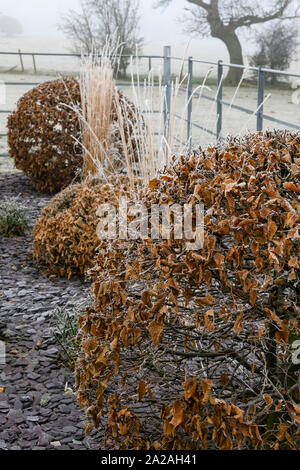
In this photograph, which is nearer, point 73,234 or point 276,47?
point 73,234

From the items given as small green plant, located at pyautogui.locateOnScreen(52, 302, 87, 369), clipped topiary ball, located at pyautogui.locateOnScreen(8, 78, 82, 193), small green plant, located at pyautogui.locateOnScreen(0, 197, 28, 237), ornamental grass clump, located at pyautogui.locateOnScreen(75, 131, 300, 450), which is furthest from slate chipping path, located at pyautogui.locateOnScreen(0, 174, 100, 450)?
clipped topiary ball, located at pyautogui.locateOnScreen(8, 78, 82, 193)

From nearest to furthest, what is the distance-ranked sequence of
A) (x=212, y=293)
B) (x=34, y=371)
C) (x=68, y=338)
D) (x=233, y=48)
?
(x=212, y=293) < (x=34, y=371) < (x=68, y=338) < (x=233, y=48)

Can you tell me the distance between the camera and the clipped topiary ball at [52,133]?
16.2 feet

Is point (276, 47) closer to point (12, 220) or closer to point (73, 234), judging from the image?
point (12, 220)

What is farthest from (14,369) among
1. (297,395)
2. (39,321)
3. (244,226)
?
(244,226)

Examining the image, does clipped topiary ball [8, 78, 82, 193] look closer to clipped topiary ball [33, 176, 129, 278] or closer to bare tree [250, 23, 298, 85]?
clipped topiary ball [33, 176, 129, 278]

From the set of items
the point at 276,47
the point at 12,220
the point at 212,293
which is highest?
the point at 276,47

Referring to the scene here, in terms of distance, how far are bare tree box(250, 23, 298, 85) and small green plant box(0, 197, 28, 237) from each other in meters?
8.92

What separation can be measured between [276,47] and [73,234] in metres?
9.84

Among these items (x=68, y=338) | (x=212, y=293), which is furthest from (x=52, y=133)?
(x=212, y=293)

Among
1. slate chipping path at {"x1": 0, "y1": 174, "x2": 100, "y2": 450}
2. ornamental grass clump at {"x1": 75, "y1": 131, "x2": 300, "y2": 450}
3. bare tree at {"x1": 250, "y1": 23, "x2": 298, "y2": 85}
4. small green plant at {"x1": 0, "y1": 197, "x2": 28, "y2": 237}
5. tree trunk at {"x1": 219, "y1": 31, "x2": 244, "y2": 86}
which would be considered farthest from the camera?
tree trunk at {"x1": 219, "y1": 31, "x2": 244, "y2": 86}

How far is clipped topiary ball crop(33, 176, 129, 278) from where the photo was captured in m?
3.18

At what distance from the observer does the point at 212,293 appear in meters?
1.41

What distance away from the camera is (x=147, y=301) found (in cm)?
131
